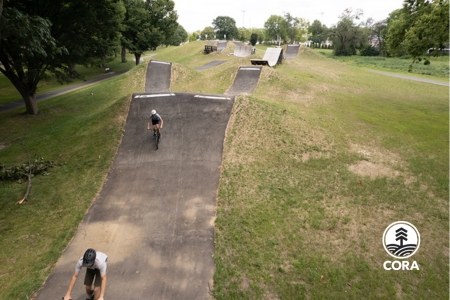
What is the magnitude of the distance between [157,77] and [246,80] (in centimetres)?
1052

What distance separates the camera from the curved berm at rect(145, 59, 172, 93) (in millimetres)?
26556

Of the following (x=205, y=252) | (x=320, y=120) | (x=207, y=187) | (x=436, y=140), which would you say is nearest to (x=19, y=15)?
(x=207, y=187)

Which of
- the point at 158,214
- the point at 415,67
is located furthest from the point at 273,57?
the point at 158,214

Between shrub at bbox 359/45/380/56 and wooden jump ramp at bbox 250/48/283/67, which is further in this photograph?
shrub at bbox 359/45/380/56

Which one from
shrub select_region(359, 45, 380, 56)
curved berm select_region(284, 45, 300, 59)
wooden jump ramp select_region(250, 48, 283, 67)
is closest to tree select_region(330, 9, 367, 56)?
shrub select_region(359, 45, 380, 56)

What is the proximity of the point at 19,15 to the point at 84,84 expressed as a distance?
88.2 feet

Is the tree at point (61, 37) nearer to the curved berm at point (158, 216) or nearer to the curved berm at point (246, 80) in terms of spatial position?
the curved berm at point (158, 216)

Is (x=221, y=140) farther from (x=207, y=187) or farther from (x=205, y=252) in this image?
(x=205, y=252)

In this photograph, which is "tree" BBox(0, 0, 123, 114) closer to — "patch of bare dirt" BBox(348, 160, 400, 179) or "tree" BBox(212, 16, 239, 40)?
"patch of bare dirt" BBox(348, 160, 400, 179)

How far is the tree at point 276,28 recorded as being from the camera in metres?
118

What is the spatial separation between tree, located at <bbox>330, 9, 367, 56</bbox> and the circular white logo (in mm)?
89823

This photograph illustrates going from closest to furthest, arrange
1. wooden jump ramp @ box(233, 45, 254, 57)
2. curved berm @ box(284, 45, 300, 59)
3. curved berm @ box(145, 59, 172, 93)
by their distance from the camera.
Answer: curved berm @ box(145, 59, 172, 93) < wooden jump ramp @ box(233, 45, 254, 57) < curved berm @ box(284, 45, 300, 59)

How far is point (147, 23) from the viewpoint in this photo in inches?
1720

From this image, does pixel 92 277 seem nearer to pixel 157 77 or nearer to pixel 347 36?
pixel 157 77
